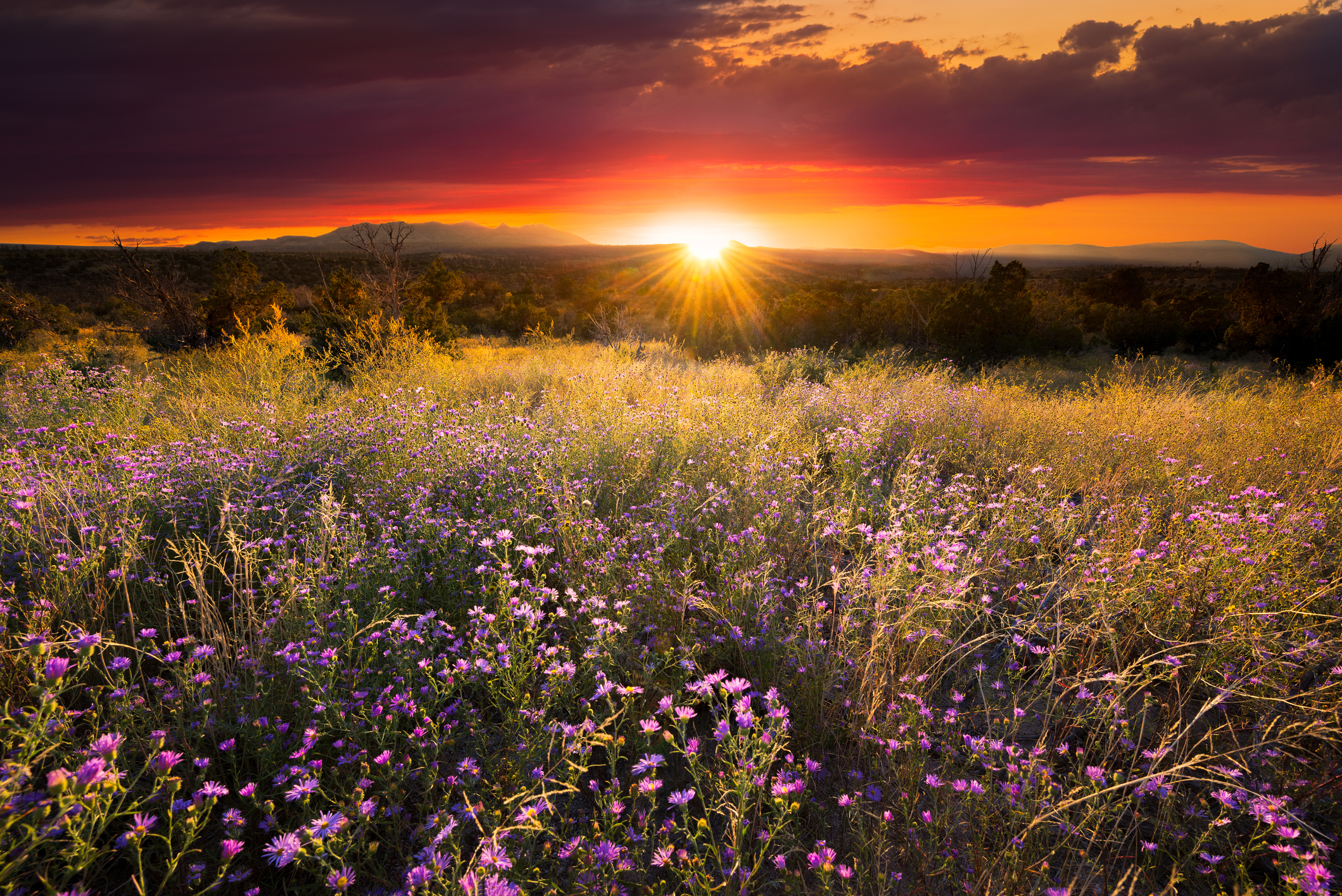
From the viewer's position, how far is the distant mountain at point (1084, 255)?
365 feet

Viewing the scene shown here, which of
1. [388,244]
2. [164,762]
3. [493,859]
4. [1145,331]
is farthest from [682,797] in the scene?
[1145,331]

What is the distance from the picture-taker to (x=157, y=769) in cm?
151

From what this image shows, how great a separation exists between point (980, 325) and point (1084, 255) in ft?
556

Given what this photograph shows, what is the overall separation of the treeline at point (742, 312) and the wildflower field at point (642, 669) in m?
9.65

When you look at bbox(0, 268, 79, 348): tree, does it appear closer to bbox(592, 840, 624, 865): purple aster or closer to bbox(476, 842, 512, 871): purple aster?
bbox(476, 842, 512, 871): purple aster

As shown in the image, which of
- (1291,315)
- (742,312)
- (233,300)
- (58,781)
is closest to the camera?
(58,781)

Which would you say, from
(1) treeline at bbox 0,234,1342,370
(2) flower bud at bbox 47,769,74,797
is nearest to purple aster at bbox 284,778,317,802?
(2) flower bud at bbox 47,769,74,797

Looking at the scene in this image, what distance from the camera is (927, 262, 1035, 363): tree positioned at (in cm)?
1700

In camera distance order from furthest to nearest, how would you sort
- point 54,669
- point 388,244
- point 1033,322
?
point 1033,322 < point 388,244 < point 54,669

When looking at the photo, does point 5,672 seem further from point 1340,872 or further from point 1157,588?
point 1157,588

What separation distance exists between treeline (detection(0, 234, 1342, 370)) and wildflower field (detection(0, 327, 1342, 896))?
31.6 ft

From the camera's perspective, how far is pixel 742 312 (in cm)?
2214

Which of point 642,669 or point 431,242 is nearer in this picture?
point 642,669

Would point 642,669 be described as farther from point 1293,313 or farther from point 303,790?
point 1293,313
